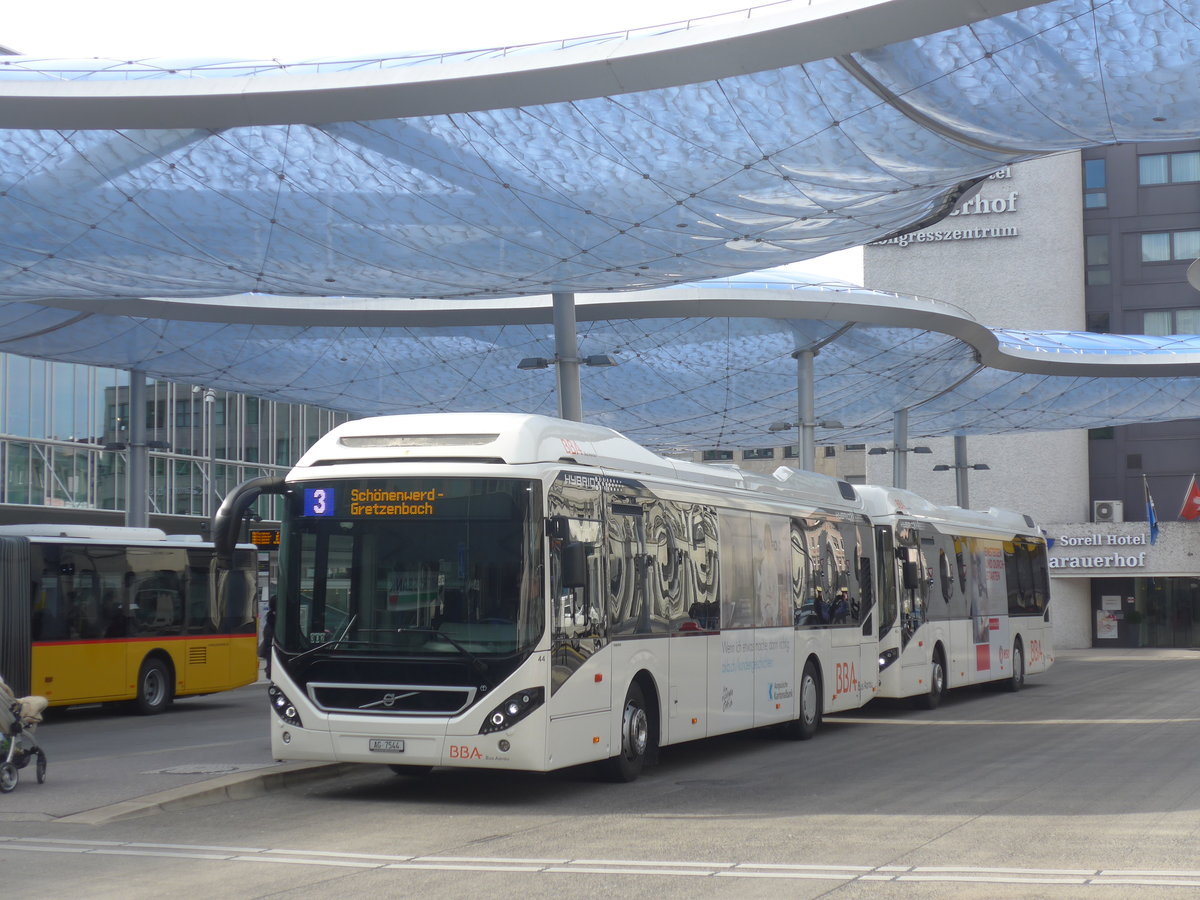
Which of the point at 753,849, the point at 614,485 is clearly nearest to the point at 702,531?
the point at 614,485

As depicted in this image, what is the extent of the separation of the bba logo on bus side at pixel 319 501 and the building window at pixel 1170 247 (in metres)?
50.3

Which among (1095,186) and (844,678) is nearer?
(844,678)

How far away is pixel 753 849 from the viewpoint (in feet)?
31.1

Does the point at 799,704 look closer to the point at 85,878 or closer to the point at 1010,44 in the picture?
the point at 1010,44

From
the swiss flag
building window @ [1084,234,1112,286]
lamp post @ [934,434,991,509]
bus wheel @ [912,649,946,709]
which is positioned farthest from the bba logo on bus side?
building window @ [1084,234,1112,286]

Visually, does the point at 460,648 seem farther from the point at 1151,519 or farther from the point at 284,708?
the point at 1151,519

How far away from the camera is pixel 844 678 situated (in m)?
18.9

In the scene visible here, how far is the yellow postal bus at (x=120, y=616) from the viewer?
2023cm

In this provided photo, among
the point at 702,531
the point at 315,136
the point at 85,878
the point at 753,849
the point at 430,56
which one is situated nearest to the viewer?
the point at 85,878

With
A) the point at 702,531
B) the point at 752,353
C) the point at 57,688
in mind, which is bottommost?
the point at 57,688

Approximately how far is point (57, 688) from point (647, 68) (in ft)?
38.0

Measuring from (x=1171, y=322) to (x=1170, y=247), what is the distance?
2.82 metres

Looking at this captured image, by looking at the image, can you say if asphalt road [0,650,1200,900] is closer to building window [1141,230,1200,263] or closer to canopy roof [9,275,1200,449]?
canopy roof [9,275,1200,449]

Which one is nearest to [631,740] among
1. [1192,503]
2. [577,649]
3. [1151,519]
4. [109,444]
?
[577,649]
